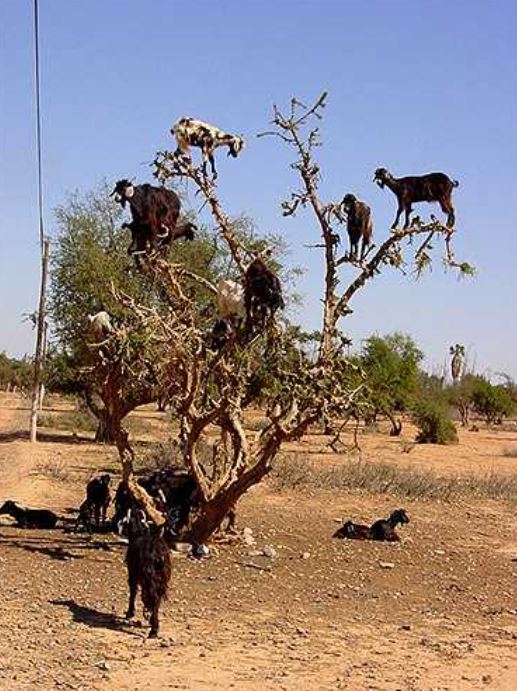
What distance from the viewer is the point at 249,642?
8.40m

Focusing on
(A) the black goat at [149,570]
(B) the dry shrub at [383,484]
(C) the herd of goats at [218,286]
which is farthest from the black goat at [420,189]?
(B) the dry shrub at [383,484]

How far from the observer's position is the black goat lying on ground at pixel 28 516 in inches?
521

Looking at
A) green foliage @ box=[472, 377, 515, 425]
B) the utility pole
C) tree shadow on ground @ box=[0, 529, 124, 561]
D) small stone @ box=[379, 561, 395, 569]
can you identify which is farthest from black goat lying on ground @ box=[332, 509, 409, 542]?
green foliage @ box=[472, 377, 515, 425]

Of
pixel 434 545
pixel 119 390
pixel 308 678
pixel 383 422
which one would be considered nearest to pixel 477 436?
pixel 383 422

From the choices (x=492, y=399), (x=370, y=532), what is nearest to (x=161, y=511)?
(x=370, y=532)

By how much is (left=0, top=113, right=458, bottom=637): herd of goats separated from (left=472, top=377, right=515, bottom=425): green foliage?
50.1 m

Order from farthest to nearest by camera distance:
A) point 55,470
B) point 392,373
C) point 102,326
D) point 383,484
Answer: point 392,373
point 55,470
point 383,484
point 102,326

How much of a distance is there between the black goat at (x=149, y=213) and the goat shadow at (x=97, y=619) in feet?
13.1

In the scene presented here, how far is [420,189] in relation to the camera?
Result: 1279 cm

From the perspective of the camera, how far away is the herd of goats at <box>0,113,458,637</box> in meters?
11.3

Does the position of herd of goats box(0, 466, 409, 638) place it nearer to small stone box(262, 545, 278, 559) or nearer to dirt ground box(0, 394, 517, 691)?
dirt ground box(0, 394, 517, 691)

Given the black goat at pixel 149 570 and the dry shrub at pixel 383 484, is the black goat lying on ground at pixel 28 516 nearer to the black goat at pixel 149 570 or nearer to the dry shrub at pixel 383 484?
the black goat at pixel 149 570

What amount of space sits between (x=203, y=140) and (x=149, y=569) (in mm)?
5371

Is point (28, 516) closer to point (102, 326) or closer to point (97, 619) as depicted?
point (102, 326)
